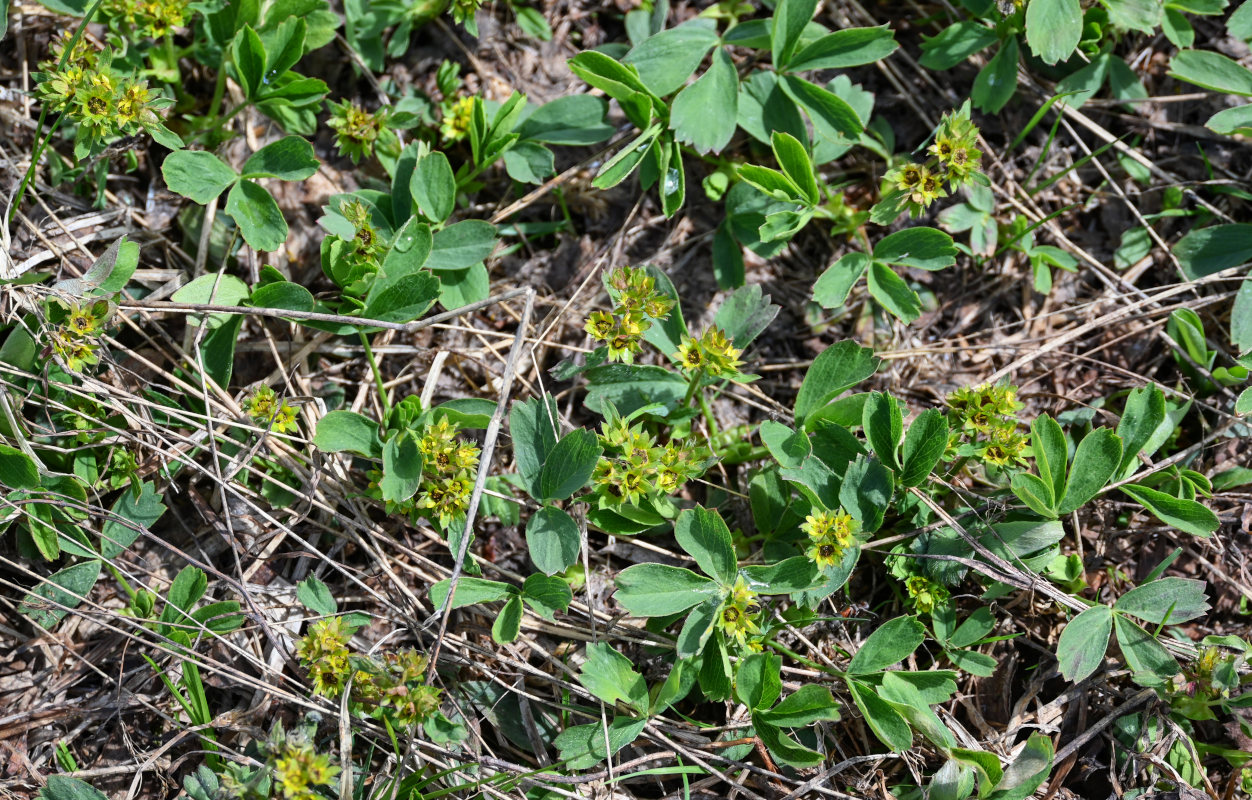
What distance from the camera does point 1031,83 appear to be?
3.19 m

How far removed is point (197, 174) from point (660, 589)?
1.88 metres

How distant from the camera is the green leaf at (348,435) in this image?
249 cm

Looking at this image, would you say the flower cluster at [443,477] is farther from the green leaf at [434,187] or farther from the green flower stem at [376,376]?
the green leaf at [434,187]

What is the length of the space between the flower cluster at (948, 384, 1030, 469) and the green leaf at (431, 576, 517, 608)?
1363 mm

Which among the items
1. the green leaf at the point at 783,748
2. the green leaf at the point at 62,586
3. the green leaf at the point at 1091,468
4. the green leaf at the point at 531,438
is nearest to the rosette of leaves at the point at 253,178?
the green leaf at the point at 531,438

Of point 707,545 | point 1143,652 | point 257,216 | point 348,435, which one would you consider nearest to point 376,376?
point 348,435

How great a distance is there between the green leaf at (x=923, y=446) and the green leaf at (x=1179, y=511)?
650mm

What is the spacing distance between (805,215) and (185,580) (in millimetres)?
2161

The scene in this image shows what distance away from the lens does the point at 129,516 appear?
2.59 meters

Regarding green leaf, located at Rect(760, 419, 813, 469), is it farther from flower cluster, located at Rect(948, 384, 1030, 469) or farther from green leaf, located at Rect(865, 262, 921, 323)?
green leaf, located at Rect(865, 262, 921, 323)

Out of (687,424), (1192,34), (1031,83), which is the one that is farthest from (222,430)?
(1192,34)

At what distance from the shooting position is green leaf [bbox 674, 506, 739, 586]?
7.95 feet

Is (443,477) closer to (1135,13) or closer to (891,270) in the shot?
(891,270)

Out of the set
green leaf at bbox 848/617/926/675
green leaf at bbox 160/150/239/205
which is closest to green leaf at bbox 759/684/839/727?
green leaf at bbox 848/617/926/675
